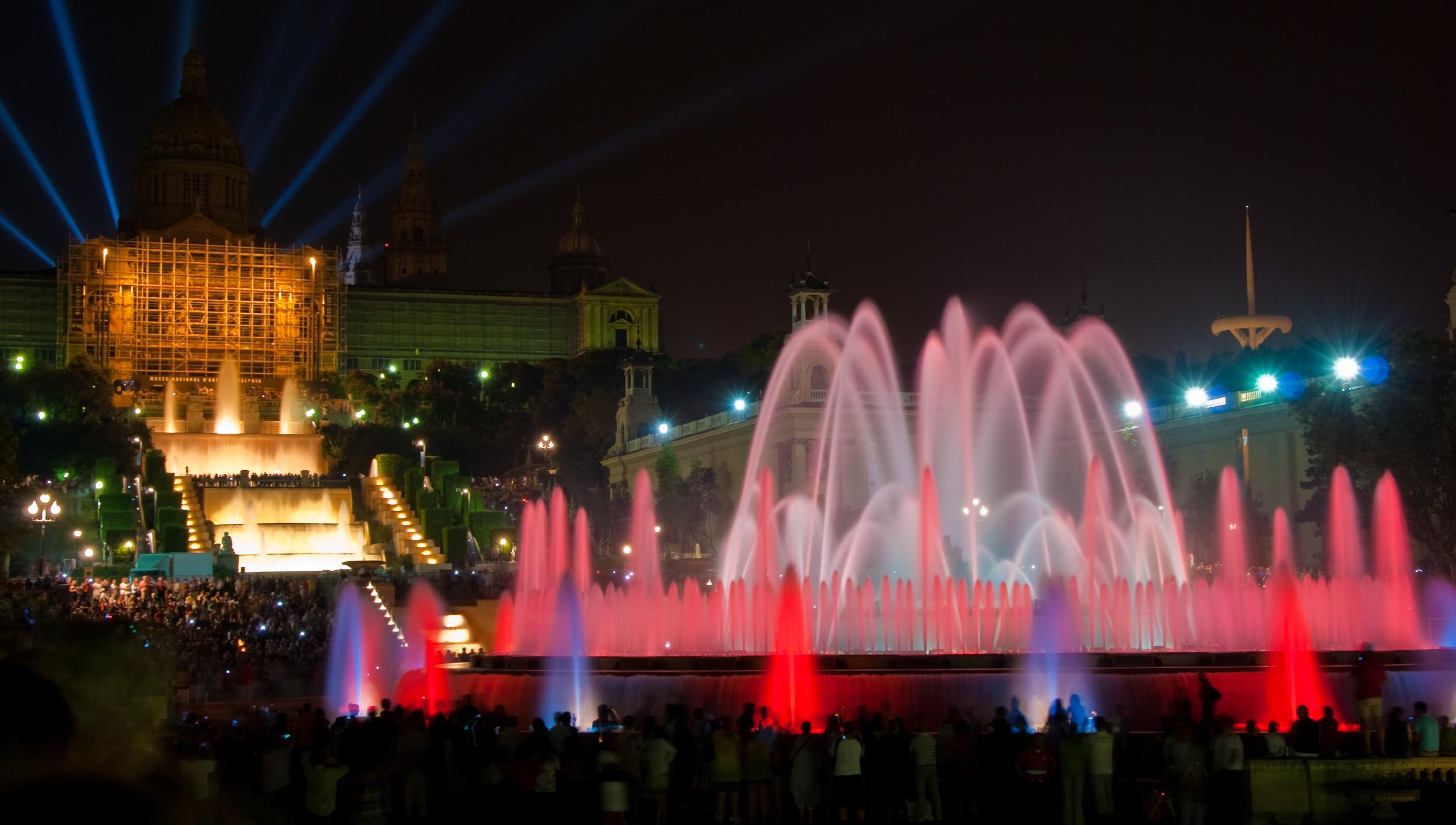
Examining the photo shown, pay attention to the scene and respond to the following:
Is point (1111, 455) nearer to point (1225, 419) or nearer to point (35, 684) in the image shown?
point (1225, 419)

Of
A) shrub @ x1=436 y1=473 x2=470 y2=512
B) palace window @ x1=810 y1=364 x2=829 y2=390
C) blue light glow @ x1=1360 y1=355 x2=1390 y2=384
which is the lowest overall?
shrub @ x1=436 y1=473 x2=470 y2=512

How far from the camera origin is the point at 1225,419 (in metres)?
66.4

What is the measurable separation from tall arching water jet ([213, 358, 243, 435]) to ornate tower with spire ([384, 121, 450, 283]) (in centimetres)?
5212

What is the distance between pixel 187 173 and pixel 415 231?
141 ft

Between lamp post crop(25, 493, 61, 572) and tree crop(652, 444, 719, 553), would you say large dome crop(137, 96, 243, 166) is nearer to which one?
tree crop(652, 444, 719, 553)

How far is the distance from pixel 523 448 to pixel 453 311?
49.2 m

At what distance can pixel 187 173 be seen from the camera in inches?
5369

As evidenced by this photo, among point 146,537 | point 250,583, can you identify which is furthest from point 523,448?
point 250,583

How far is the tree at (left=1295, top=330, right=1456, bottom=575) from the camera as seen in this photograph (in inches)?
1843

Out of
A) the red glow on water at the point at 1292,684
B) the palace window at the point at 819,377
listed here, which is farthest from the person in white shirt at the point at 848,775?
the palace window at the point at 819,377

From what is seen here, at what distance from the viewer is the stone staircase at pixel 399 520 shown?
63.3 metres

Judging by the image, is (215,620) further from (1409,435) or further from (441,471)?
(441,471)

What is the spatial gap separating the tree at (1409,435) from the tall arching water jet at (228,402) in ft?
209

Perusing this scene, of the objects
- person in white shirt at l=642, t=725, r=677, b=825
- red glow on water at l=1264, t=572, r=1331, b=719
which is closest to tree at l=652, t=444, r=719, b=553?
red glow on water at l=1264, t=572, r=1331, b=719
